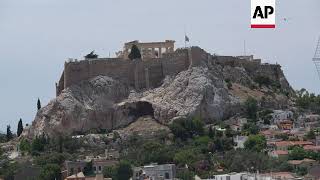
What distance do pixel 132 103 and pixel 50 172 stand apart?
1209 cm

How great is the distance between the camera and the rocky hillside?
196 ft

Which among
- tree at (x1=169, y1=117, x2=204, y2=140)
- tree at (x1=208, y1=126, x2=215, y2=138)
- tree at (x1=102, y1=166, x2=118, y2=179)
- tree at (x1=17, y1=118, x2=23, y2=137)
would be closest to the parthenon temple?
tree at (x1=17, y1=118, x2=23, y2=137)

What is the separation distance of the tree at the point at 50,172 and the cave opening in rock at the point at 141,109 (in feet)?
36.4

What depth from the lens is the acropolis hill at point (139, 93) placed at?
2352 inches

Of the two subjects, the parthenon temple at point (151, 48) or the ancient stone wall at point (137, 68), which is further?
the parthenon temple at point (151, 48)

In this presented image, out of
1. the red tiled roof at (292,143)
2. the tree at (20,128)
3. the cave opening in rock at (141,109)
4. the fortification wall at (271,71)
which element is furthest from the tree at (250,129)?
the tree at (20,128)

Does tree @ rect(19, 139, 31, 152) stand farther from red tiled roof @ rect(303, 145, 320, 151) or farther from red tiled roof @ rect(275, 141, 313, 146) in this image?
red tiled roof @ rect(303, 145, 320, 151)

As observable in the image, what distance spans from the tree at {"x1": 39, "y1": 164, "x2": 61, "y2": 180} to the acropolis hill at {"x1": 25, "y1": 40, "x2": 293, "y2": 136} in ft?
30.8

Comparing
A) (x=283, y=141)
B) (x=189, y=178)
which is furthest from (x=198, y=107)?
(x=189, y=178)

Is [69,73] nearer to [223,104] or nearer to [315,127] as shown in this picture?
[223,104]

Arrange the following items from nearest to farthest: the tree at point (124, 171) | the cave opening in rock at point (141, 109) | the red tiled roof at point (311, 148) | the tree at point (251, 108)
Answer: the tree at point (124, 171), the red tiled roof at point (311, 148), the tree at point (251, 108), the cave opening in rock at point (141, 109)

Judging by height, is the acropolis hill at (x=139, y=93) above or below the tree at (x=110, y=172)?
above

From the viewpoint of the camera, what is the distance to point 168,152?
173 feet

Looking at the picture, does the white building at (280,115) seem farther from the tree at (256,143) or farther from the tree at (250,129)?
the tree at (256,143)
